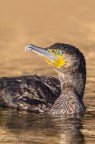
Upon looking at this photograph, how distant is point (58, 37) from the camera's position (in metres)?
32.8

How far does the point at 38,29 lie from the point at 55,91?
47.5 feet

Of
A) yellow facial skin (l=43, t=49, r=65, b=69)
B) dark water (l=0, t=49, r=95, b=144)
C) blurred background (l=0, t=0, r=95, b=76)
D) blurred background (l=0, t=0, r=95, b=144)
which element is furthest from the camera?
blurred background (l=0, t=0, r=95, b=76)

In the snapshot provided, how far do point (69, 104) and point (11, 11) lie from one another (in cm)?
1911

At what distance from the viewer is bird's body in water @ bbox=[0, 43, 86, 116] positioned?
771 inches

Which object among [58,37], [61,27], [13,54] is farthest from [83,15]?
[13,54]

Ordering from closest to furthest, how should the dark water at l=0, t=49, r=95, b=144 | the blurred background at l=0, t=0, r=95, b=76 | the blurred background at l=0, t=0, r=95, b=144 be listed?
the dark water at l=0, t=49, r=95, b=144 < the blurred background at l=0, t=0, r=95, b=144 < the blurred background at l=0, t=0, r=95, b=76

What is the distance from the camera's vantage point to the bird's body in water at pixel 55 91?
19578mm

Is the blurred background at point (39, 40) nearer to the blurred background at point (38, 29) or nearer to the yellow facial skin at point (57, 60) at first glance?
the blurred background at point (38, 29)

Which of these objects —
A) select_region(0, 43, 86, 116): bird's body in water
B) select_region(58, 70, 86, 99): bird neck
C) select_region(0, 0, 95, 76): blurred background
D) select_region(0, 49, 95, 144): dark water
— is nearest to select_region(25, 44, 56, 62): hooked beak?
select_region(0, 43, 86, 116): bird's body in water

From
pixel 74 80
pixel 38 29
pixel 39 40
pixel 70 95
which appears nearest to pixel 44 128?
pixel 70 95

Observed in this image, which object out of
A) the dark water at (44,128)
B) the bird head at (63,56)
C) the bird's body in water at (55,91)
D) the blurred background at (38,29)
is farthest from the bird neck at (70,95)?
the blurred background at (38,29)

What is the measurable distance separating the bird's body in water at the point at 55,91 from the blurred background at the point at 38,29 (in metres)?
3.86

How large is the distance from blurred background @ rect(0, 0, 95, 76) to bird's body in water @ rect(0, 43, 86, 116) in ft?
12.6

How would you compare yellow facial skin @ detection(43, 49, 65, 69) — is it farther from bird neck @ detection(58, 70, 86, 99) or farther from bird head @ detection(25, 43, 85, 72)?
bird neck @ detection(58, 70, 86, 99)
